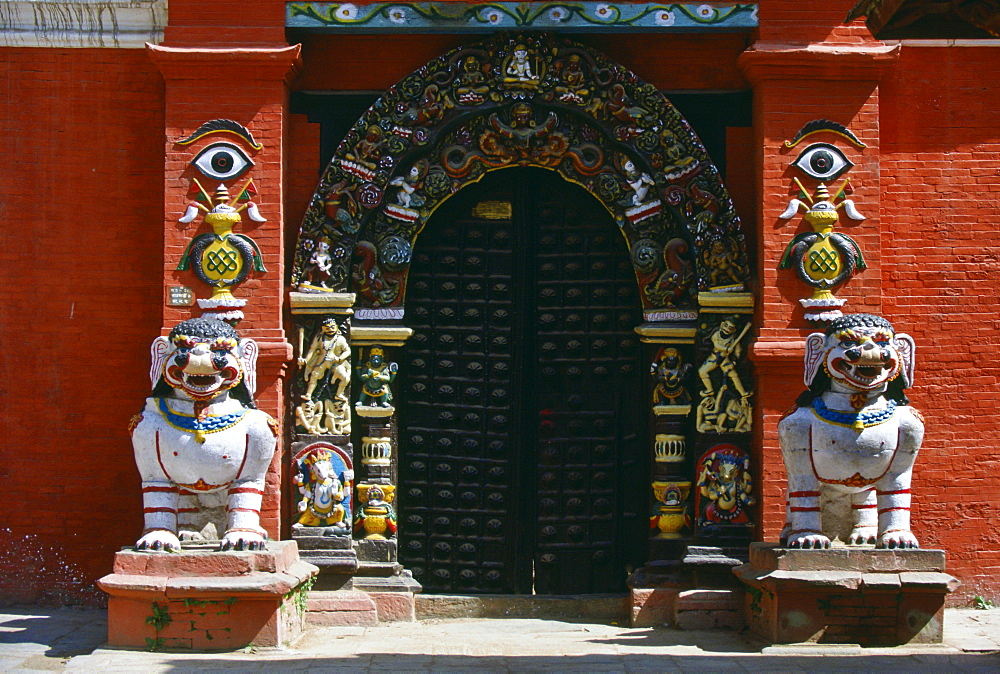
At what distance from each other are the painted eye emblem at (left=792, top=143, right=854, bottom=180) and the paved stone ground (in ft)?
9.94

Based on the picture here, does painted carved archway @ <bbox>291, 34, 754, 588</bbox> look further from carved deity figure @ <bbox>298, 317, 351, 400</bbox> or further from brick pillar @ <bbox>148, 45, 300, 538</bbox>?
brick pillar @ <bbox>148, 45, 300, 538</bbox>

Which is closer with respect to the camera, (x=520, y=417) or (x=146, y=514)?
(x=146, y=514)

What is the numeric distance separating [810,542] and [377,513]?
291 cm

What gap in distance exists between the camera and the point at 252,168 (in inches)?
362

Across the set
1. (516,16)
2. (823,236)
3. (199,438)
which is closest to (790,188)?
(823,236)

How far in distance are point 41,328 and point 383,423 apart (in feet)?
8.09

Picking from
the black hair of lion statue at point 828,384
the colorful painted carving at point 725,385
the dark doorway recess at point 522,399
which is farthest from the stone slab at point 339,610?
the black hair of lion statue at point 828,384

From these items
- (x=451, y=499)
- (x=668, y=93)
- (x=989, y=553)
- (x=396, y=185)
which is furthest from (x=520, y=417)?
(x=989, y=553)

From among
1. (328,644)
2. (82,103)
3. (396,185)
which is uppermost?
(82,103)

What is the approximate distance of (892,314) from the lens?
9539mm

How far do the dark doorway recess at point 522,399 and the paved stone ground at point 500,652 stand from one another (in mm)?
551

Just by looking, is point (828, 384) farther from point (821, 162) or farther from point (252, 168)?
point (252, 168)

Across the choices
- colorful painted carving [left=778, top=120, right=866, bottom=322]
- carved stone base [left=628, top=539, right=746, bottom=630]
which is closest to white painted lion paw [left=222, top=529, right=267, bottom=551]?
carved stone base [left=628, top=539, right=746, bottom=630]

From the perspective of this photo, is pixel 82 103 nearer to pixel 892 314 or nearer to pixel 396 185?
pixel 396 185
